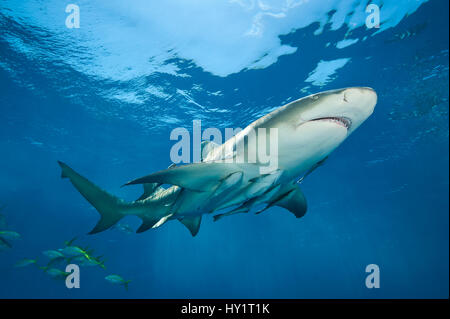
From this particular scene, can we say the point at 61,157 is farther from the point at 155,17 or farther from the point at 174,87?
the point at 155,17

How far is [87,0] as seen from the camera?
909 cm

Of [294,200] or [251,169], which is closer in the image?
[251,169]

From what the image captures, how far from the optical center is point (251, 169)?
2.68 m

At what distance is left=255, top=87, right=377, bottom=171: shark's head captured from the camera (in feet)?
6.51

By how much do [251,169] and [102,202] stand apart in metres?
2.22

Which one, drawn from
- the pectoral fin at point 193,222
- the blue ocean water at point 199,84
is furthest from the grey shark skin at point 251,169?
the blue ocean water at point 199,84

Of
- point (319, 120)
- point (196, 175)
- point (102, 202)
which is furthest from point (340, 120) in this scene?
point (102, 202)

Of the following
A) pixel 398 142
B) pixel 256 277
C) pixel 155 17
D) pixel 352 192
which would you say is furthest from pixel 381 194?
pixel 256 277

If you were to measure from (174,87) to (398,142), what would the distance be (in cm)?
1891

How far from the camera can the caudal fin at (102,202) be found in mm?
3039

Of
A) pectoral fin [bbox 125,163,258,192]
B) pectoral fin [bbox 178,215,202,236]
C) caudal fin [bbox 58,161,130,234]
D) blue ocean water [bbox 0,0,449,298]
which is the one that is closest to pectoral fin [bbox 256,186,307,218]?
pectoral fin [bbox 125,163,258,192]

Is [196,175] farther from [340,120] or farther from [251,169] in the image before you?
[340,120]

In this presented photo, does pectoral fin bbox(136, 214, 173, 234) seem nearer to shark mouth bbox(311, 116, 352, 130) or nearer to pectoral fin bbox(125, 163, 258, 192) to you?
pectoral fin bbox(125, 163, 258, 192)

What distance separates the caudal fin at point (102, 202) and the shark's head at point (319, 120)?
7.70 ft
